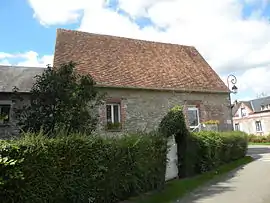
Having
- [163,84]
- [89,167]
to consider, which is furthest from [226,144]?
[89,167]

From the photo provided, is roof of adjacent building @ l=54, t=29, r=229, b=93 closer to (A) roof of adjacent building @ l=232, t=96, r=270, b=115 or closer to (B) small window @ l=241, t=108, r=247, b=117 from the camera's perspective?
(A) roof of adjacent building @ l=232, t=96, r=270, b=115

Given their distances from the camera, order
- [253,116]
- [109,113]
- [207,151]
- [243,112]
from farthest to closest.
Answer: [243,112] < [253,116] < [109,113] < [207,151]

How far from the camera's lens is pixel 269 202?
6.51 m

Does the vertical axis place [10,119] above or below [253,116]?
below

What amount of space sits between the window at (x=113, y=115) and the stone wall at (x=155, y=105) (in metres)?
0.32

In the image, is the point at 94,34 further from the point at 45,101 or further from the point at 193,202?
the point at 193,202

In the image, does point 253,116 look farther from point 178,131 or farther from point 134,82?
point 178,131

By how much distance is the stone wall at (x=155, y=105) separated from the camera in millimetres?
15327

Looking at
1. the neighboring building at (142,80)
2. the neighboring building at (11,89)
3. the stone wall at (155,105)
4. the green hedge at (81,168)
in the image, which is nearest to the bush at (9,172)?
the green hedge at (81,168)

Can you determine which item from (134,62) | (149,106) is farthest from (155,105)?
(134,62)

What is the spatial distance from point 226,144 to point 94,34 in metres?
12.0

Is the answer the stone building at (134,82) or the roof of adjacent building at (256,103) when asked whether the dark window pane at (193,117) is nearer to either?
the stone building at (134,82)

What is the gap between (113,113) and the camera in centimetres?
1538

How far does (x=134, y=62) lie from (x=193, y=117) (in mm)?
5340
